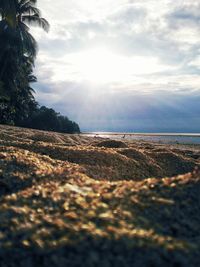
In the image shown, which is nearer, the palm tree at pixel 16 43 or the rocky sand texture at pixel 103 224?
the rocky sand texture at pixel 103 224

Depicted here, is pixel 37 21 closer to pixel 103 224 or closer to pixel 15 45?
pixel 15 45

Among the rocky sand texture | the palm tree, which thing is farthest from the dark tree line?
the rocky sand texture

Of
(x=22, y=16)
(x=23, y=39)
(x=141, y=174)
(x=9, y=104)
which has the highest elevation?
(x=22, y=16)

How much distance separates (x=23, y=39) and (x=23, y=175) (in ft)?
92.3

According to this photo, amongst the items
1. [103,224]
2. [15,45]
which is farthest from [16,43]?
[103,224]

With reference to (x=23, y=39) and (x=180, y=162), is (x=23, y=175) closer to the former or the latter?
(x=180, y=162)

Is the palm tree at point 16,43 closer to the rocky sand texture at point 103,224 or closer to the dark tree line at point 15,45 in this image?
the dark tree line at point 15,45

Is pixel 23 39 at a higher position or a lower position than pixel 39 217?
higher

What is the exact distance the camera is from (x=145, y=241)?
3.46 metres

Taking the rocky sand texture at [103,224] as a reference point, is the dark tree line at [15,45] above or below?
above

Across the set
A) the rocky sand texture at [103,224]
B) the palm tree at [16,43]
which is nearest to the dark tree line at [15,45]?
the palm tree at [16,43]

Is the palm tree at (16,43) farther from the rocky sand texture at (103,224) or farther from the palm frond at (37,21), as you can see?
the rocky sand texture at (103,224)

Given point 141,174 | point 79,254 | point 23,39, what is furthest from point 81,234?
point 23,39

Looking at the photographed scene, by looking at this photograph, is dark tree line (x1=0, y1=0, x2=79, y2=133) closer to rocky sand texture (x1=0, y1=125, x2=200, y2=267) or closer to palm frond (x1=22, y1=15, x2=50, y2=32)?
palm frond (x1=22, y1=15, x2=50, y2=32)
